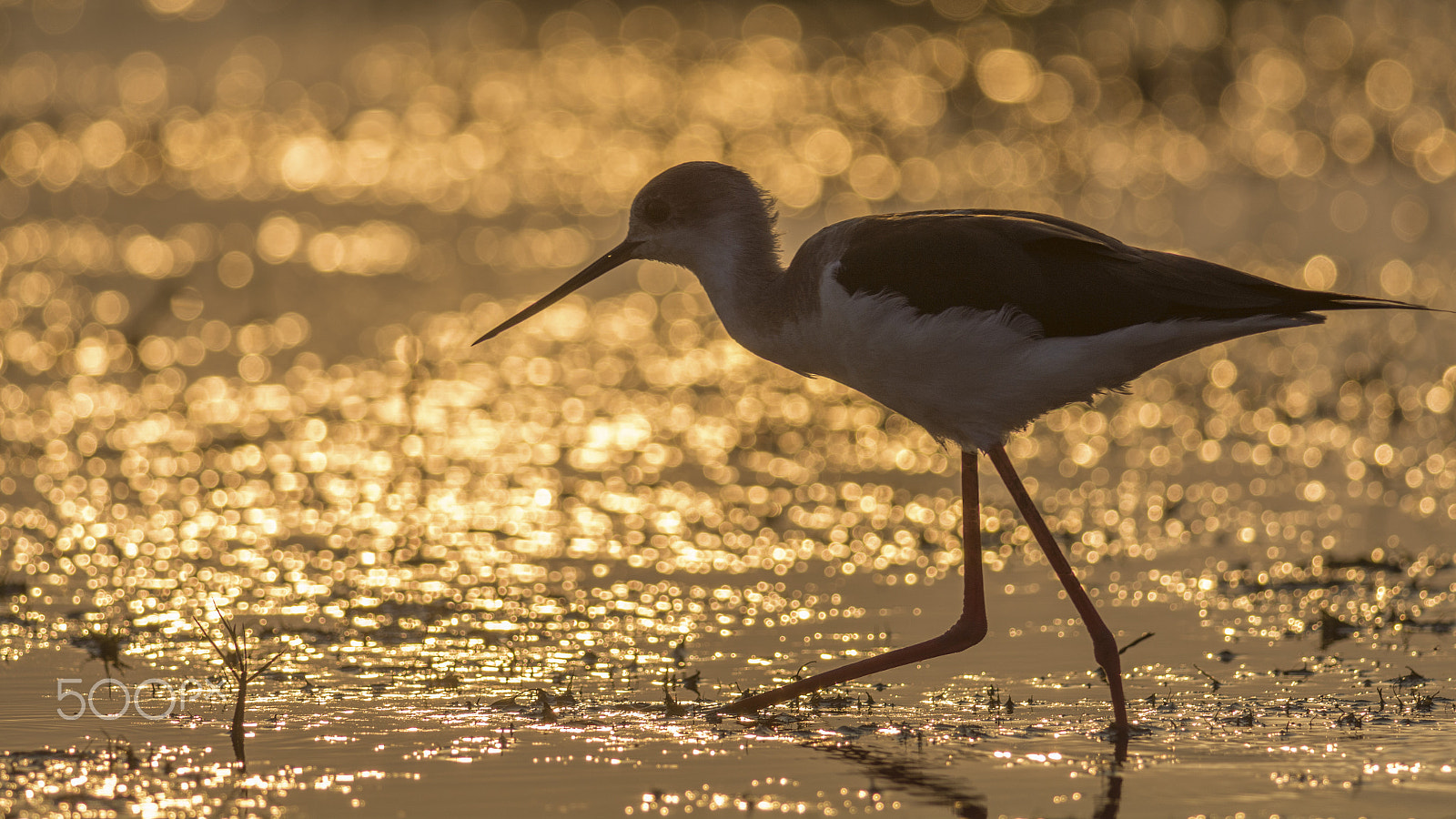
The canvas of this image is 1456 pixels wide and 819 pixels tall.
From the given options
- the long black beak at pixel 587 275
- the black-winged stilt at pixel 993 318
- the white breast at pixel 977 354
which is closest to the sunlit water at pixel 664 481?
the black-winged stilt at pixel 993 318

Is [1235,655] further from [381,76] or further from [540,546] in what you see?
[381,76]

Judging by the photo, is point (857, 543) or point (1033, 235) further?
point (857, 543)

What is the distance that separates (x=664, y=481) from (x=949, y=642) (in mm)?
2534

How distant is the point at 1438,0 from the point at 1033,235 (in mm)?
15001

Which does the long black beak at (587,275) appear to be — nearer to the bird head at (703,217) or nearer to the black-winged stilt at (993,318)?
the bird head at (703,217)

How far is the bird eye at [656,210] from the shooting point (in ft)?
18.0

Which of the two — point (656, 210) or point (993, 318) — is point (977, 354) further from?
point (656, 210)

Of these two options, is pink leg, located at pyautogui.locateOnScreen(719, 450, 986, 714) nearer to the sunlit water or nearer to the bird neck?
the sunlit water

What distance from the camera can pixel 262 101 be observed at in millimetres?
17969

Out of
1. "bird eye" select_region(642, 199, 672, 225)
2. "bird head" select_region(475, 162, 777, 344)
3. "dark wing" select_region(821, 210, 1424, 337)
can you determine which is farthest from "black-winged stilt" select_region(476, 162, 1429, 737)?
"bird eye" select_region(642, 199, 672, 225)

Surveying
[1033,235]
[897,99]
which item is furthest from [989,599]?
[897,99]

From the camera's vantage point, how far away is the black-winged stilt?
4.77 meters

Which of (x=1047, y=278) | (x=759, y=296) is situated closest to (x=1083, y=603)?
(x=1047, y=278)

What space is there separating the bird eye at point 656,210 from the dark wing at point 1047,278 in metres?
0.72
